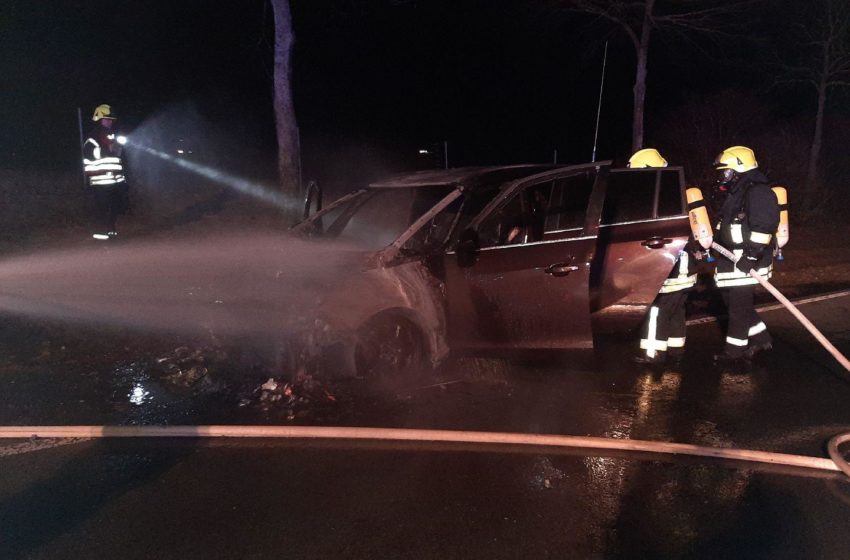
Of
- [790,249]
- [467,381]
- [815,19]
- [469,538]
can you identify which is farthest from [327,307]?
[815,19]

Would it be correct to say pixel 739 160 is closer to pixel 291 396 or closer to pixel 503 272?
pixel 503 272

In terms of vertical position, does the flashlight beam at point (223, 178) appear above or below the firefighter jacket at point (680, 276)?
above

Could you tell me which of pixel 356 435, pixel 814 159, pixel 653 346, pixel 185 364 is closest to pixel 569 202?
pixel 653 346

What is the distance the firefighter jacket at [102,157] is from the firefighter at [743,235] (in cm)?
748

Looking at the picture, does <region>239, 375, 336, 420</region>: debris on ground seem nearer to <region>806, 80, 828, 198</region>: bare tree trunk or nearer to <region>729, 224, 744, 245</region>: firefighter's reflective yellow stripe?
<region>729, 224, 744, 245</region>: firefighter's reflective yellow stripe

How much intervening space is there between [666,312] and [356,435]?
3.16 m

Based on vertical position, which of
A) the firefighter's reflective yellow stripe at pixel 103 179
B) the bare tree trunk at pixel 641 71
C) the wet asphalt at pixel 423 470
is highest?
the bare tree trunk at pixel 641 71

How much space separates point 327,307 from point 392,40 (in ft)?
71.5

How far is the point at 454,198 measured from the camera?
5414 millimetres

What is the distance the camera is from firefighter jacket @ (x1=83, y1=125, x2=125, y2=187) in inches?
344

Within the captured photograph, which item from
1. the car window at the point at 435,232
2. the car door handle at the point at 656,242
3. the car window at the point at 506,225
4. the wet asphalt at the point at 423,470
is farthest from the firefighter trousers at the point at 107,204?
the car door handle at the point at 656,242

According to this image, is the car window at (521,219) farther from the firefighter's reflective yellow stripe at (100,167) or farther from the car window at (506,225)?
the firefighter's reflective yellow stripe at (100,167)

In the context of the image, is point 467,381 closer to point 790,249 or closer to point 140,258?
point 140,258

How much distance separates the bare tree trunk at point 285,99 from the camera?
33.1 feet
